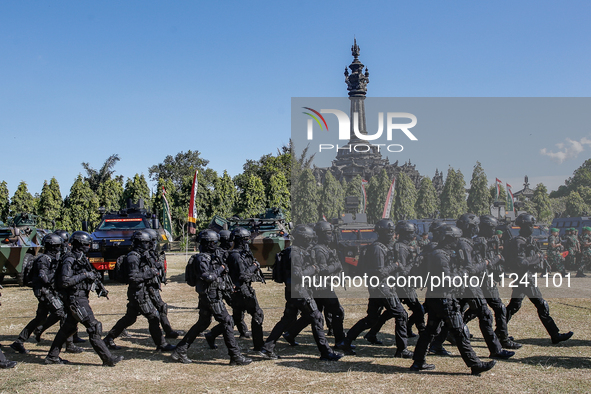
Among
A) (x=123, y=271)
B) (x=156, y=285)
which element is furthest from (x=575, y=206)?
(x=123, y=271)

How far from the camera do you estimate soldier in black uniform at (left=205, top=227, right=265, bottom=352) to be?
762cm

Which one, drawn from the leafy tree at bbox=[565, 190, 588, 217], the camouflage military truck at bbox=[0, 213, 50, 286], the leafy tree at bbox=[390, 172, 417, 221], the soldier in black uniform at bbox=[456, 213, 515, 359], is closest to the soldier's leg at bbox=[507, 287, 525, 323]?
the soldier in black uniform at bbox=[456, 213, 515, 359]

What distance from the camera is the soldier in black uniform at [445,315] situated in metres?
6.35

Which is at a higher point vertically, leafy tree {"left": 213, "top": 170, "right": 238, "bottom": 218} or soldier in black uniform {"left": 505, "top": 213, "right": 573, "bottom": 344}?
leafy tree {"left": 213, "top": 170, "right": 238, "bottom": 218}

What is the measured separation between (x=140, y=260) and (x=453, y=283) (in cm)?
450

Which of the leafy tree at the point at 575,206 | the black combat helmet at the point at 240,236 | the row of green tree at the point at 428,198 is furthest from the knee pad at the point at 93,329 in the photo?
the leafy tree at the point at 575,206

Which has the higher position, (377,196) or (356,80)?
(356,80)

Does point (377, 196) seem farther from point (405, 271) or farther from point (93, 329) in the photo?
point (93, 329)

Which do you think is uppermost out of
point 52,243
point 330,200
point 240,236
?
point 330,200

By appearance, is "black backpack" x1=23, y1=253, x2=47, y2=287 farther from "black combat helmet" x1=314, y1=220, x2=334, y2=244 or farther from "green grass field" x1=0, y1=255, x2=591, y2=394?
"black combat helmet" x1=314, y1=220, x2=334, y2=244

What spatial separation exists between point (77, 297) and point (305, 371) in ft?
10.5

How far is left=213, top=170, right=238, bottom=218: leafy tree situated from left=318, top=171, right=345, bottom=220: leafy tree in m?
8.05

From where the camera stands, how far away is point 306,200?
44.0 m

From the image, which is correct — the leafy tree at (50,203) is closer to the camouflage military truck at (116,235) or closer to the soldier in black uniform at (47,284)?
the camouflage military truck at (116,235)
